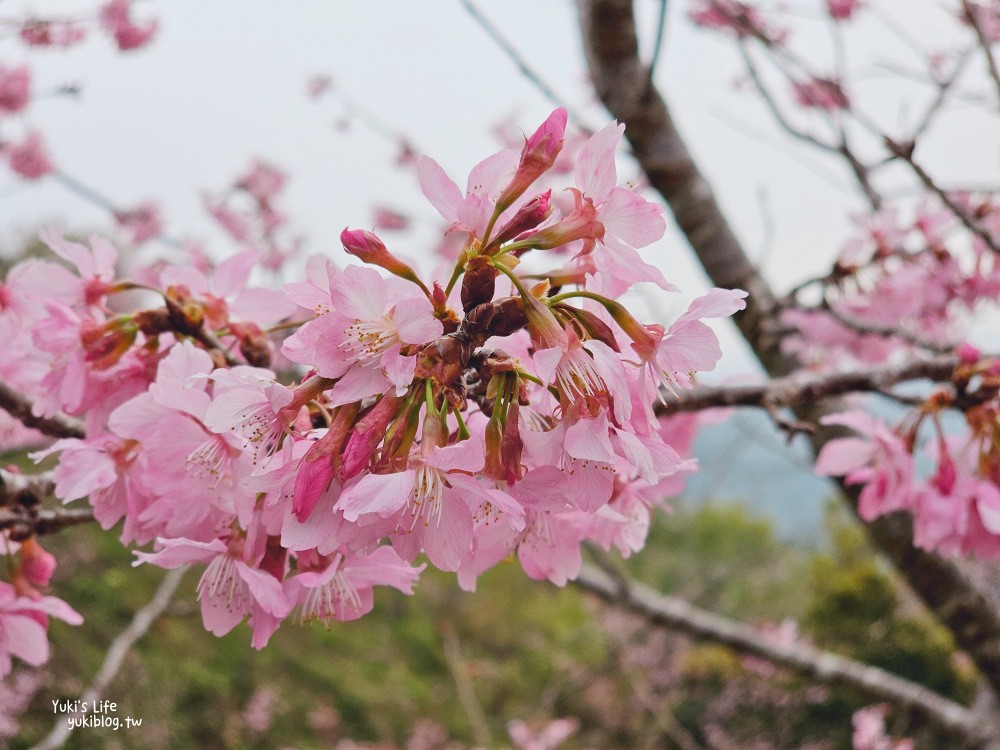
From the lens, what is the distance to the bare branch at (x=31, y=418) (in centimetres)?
66

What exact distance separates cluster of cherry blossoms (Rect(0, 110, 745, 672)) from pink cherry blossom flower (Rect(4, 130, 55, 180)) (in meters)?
4.38

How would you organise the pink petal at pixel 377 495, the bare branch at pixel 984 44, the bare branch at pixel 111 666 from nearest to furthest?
the pink petal at pixel 377 495, the bare branch at pixel 984 44, the bare branch at pixel 111 666

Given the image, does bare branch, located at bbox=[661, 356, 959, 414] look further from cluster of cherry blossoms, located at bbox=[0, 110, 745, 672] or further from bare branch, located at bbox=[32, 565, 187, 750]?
bare branch, located at bbox=[32, 565, 187, 750]

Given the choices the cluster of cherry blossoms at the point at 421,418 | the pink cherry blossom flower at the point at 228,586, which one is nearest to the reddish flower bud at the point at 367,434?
the cluster of cherry blossoms at the point at 421,418

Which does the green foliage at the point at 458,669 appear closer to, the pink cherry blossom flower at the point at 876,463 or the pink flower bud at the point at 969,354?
the pink cherry blossom flower at the point at 876,463

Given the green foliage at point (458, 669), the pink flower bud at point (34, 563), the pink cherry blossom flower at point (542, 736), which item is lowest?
the green foliage at point (458, 669)

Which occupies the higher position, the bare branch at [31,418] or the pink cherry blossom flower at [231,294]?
the pink cherry blossom flower at [231,294]

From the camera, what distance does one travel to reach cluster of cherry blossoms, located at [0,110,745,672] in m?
0.41

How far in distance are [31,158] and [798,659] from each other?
15.8 feet

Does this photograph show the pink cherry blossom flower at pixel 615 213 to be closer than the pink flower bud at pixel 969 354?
Yes

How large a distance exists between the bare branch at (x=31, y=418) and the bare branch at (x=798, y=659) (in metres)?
1.43

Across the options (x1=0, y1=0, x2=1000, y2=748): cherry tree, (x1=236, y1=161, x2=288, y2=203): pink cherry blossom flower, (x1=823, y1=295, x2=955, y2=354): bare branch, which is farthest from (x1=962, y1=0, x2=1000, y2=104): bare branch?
(x1=236, y1=161, x2=288, y2=203): pink cherry blossom flower

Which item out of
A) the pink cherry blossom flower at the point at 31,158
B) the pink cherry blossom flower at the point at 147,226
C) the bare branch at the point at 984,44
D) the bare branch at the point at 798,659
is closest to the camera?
the bare branch at the point at 984,44

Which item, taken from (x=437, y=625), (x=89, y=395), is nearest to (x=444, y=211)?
(x=89, y=395)
